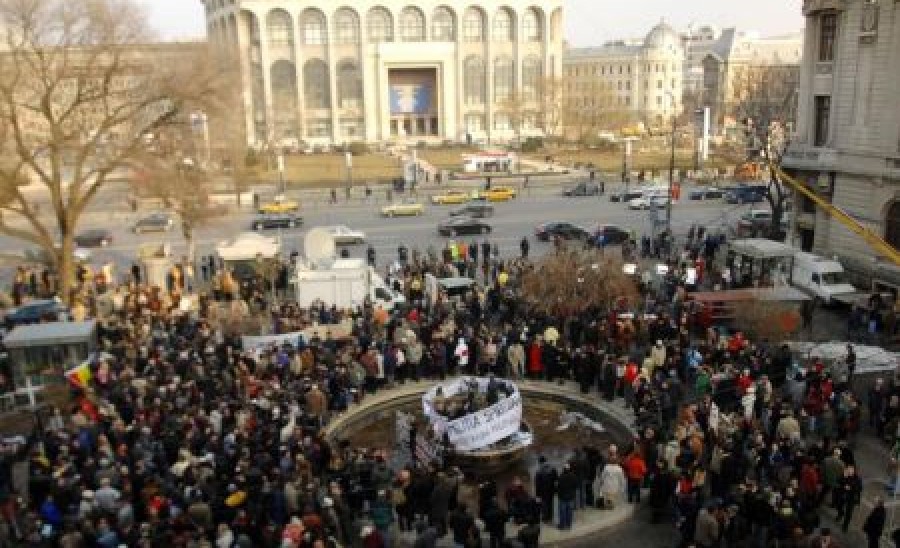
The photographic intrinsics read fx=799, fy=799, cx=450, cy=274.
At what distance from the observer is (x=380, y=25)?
9438cm

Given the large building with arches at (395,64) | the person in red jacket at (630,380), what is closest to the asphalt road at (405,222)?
the person in red jacket at (630,380)

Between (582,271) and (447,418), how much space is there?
9070 mm

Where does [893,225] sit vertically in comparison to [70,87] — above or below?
below

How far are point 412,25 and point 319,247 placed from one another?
7674 centimetres

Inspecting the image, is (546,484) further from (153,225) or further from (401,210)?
(153,225)

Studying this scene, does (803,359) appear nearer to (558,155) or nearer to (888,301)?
(888,301)

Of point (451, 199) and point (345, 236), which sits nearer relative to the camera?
point (345, 236)

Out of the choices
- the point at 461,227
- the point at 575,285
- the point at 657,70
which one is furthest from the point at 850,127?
the point at 657,70

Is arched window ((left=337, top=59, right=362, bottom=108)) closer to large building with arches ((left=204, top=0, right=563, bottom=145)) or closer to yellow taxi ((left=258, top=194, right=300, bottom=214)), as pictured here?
large building with arches ((left=204, top=0, right=563, bottom=145))

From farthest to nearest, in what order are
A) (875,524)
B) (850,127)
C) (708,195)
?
(708,195), (850,127), (875,524)

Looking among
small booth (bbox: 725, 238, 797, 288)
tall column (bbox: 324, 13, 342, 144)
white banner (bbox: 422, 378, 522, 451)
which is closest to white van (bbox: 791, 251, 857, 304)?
small booth (bbox: 725, 238, 797, 288)

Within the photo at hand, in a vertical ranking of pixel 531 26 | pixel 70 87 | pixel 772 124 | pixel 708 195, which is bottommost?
pixel 708 195

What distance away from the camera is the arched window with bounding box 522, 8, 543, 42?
314ft

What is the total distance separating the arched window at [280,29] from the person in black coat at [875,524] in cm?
8782
